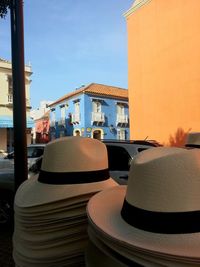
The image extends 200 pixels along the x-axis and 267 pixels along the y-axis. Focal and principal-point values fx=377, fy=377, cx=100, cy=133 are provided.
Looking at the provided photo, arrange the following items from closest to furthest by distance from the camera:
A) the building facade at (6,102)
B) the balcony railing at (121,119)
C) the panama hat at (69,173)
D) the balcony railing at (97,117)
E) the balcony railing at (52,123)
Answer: the panama hat at (69,173)
the building facade at (6,102)
the balcony railing at (97,117)
the balcony railing at (121,119)
the balcony railing at (52,123)

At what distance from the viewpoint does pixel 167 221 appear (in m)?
1.28

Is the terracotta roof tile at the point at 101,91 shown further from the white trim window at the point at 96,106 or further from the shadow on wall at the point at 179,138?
the shadow on wall at the point at 179,138

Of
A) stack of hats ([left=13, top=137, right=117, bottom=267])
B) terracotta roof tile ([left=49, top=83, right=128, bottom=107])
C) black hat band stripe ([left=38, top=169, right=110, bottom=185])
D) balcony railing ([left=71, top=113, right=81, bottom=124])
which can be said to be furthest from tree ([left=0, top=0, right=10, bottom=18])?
balcony railing ([left=71, top=113, right=81, bottom=124])

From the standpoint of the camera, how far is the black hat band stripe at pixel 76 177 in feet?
6.65

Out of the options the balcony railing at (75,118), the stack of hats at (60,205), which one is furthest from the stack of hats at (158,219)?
the balcony railing at (75,118)

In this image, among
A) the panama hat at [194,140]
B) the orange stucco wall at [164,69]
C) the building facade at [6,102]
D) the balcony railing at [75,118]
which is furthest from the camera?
the balcony railing at [75,118]

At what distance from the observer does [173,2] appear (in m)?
19.2

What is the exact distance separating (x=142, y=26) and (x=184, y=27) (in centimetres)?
334

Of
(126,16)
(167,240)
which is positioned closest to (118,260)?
(167,240)

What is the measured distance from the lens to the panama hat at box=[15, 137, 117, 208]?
198cm

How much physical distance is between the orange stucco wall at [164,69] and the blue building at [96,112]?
14533 millimetres

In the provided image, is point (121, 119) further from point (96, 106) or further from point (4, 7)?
point (4, 7)

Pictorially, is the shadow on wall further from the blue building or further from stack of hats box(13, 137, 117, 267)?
the blue building

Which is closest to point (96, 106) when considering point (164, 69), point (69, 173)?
point (164, 69)
